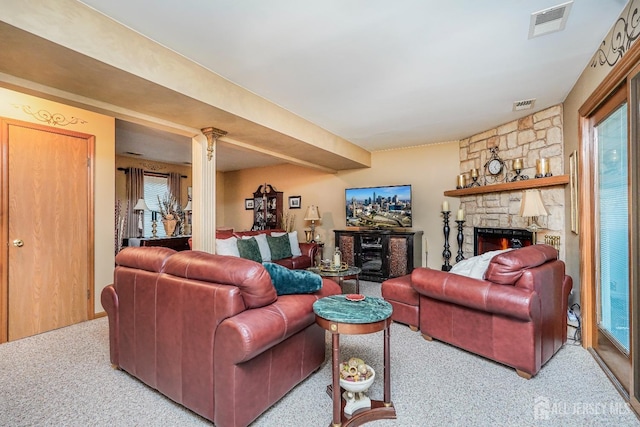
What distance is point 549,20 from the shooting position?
1.99m

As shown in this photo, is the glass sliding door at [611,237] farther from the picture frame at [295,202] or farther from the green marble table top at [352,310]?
the picture frame at [295,202]

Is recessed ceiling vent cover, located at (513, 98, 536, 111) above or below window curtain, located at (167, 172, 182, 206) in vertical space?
above

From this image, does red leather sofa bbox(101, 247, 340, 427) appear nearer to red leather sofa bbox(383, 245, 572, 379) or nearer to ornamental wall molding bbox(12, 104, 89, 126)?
red leather sofa bbox(383, 245, 572, 379)

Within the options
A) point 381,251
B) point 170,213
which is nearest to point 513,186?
point 381,251

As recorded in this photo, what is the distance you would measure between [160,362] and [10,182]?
2.57m

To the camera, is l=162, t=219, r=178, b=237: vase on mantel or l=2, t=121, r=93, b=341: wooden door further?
l=162, t=219, r=178, b=237: vase on mantel

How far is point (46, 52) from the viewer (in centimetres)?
180

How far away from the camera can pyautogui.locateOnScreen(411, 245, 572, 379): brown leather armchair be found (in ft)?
6.87

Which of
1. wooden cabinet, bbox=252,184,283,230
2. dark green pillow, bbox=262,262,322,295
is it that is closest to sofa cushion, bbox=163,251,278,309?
dark green pillow, bbox=262,262,322,295

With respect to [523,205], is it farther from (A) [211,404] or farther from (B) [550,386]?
(A) [211,404]

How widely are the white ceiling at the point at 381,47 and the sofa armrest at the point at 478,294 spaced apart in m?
1.82

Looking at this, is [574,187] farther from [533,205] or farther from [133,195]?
[133,195]

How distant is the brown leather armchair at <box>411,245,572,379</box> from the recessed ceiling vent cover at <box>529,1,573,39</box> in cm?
159

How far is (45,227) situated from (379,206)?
4688mm
